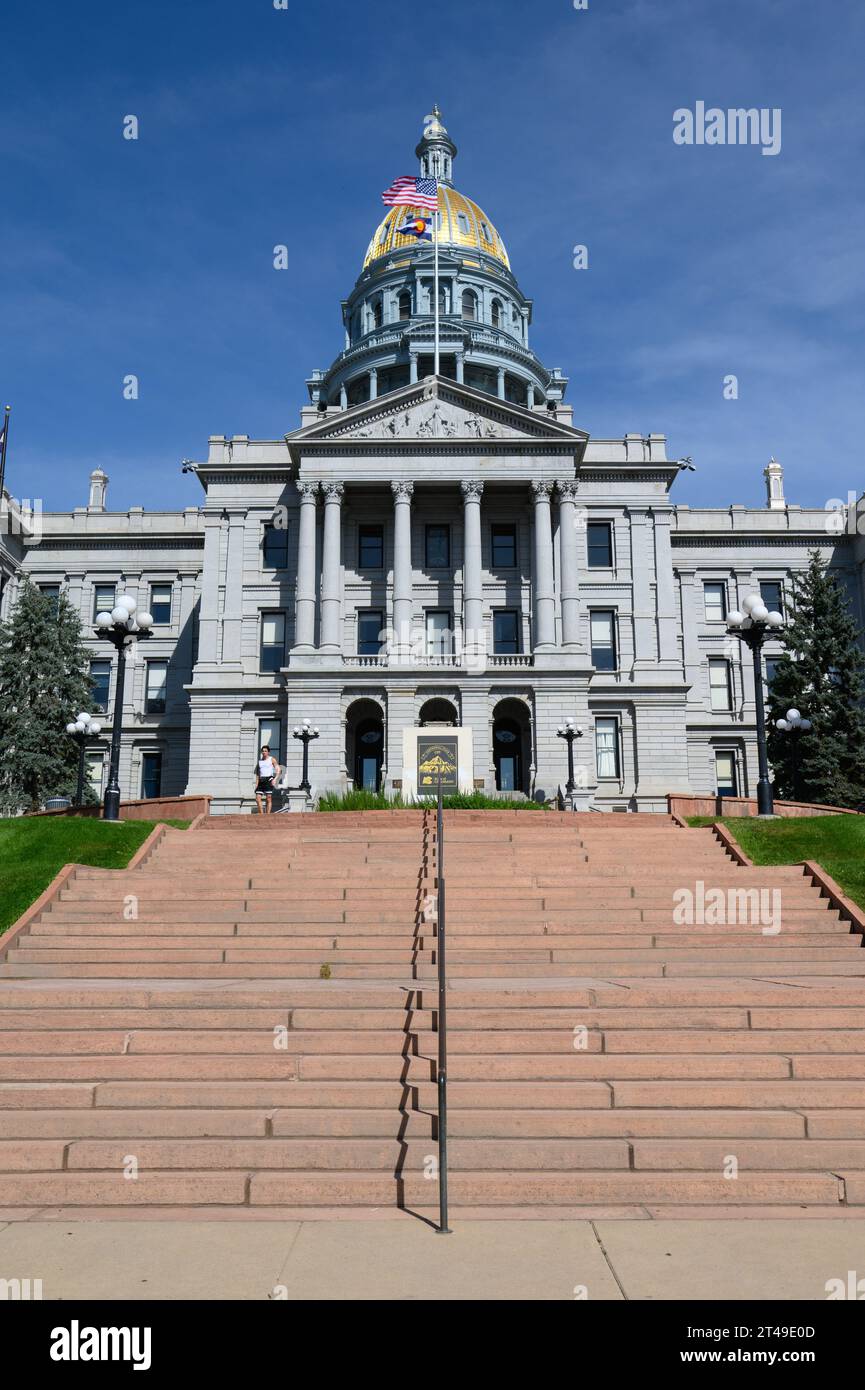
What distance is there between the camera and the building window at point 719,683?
191 ft

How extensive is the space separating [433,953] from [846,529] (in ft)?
173

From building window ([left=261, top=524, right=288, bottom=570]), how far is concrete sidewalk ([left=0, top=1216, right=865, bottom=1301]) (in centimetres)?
4639

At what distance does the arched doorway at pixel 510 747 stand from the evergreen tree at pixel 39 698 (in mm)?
20494

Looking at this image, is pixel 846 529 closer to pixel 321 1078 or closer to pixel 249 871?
pixel 249 871

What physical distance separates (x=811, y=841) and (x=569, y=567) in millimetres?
29706

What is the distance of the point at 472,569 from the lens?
4869 cm

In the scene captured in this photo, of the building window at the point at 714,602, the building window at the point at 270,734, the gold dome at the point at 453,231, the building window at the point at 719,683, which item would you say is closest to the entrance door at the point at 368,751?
the building window at the point at 270,734

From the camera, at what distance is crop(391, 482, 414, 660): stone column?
47.9 meters

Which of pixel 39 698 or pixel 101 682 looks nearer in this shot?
pixel 39 698

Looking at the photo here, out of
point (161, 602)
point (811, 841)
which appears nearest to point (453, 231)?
point (161, 602)

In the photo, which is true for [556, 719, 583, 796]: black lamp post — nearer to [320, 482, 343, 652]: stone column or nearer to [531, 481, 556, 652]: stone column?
[531, 481, 556, 652]: stone column

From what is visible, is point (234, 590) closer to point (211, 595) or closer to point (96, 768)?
point (211, 595)

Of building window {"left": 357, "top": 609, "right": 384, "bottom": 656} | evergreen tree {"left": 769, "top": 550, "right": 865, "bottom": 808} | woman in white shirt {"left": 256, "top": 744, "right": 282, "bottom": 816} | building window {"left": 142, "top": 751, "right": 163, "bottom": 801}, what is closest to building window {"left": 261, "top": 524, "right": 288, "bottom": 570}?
building window {"left": 357, "top": 609, "right": 384, "bottom": 656}

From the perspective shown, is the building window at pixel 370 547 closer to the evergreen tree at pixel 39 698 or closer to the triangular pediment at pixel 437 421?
the triangular pediment at pixel 437 421
